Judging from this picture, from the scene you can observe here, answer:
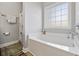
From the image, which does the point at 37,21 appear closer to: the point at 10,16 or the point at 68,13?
the point at 10,16

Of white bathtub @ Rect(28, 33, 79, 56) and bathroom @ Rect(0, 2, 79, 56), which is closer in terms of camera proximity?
white bathtub @ Rect(28, 33, 79, 56)

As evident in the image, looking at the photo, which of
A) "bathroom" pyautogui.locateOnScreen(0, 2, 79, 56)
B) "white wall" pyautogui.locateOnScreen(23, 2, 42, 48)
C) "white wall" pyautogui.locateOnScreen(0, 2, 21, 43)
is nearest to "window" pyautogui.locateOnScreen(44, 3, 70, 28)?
"bathroom" pyautogui.locateOnScreen(0, 2, 79, 56)

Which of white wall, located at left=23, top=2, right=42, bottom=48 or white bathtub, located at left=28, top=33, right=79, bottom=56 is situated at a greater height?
white wall, located at left=23, top=2, right=42, bottom=48

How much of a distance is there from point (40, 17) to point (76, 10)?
0.76 meters

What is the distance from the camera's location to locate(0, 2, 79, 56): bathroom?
129cm

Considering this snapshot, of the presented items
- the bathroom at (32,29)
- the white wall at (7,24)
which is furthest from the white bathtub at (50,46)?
the white wall at (7,24)

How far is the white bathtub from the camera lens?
3.57 ft

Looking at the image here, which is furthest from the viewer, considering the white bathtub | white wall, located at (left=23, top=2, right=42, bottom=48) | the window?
the window

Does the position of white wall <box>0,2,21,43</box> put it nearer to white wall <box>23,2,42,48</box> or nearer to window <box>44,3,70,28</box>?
white wall <box>23,2,42,48</box>

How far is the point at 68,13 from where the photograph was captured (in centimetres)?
182

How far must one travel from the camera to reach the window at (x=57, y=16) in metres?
1.58

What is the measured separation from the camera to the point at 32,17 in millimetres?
1423

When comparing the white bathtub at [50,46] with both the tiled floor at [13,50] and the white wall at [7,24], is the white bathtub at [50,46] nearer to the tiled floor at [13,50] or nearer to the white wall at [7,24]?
the tiled floor at [13,50]

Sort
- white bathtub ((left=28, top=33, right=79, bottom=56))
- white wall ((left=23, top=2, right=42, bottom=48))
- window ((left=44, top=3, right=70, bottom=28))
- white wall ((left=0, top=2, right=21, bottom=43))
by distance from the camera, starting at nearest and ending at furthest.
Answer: white bathtub ((left=28, top=33, right=79, bottom=56)) → white wall ((left=0, top=2, right=21, bottom=43)) → white wall ((left=23, top=2, right=42, bottom=48)) → window ((left=44, top=3, right=70, bottom=28))
